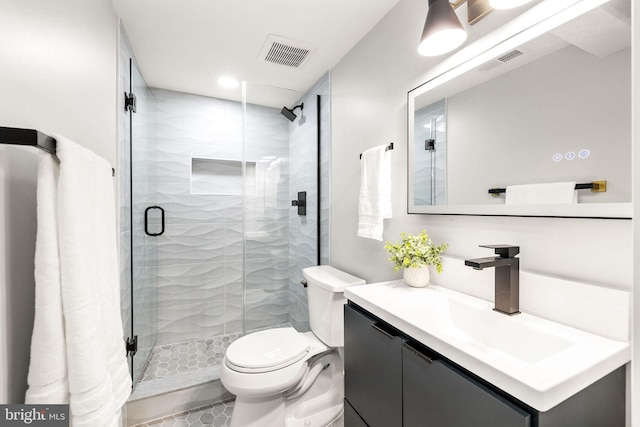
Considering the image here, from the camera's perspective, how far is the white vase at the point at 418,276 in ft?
4.14

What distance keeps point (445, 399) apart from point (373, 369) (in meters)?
0.35

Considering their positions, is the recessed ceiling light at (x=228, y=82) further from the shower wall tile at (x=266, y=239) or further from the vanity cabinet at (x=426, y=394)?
the vanity cabinet at (x=426, y=394)

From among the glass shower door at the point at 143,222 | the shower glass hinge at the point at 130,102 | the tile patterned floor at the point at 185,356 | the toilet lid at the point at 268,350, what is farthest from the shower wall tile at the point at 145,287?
the shower glass hinge at the point at 130,102

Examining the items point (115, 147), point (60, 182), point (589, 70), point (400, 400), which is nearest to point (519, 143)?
point (589, 70)

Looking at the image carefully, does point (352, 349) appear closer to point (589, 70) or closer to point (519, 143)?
point (519, 143)

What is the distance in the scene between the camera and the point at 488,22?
1.06 meters

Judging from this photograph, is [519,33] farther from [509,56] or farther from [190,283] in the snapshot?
[190,283]

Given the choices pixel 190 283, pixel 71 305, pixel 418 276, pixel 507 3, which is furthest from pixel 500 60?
pixel 190 283

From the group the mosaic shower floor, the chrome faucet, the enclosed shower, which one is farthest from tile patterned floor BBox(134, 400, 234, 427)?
the chrome faucet

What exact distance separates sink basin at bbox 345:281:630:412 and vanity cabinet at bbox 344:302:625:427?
0.03 metres

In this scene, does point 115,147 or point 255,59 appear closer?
point 115,147

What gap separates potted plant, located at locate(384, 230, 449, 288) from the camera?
1.23 meters

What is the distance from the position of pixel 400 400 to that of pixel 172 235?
8.09ft

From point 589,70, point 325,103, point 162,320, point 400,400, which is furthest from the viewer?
point 162,320
